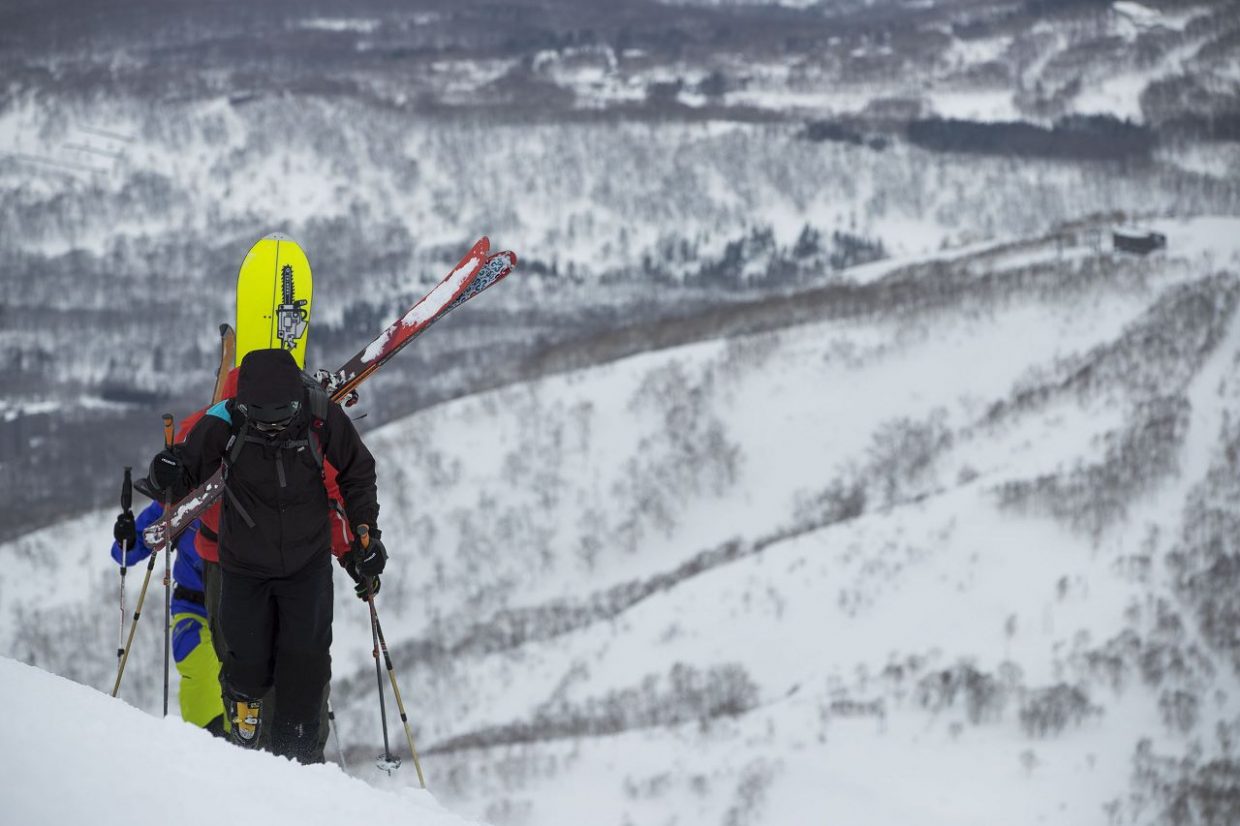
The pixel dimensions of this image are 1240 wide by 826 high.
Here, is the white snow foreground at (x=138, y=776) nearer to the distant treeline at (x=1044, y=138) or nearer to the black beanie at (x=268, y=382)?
the black beanie at (x=268, y=382)

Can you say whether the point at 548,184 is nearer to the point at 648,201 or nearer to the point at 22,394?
the point at 648,201

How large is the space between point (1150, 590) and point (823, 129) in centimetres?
15947

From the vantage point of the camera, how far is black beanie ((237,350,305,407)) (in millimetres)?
7770

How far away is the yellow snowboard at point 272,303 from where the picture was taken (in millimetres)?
9406

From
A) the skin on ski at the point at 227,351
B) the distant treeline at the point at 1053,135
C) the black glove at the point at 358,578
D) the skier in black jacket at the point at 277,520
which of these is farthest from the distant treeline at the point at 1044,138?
the skier in black jacket at the point at 277,520

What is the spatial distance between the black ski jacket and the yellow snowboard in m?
1.34

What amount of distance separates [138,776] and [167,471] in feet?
7.33

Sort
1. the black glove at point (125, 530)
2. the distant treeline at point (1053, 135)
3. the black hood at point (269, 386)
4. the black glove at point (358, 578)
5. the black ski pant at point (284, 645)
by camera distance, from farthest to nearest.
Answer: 1. the distant treeline at point (1053, 135)
2. the black glove at point (125, 530)
3. the black glove at point (358, 578)
4. the black ski pant at point (284, 645)
5. the black hood at point (269, 386)

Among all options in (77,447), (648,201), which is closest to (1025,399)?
(77,447)

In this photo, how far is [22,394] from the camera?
15250 cm

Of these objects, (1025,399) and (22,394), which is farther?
(22,394)

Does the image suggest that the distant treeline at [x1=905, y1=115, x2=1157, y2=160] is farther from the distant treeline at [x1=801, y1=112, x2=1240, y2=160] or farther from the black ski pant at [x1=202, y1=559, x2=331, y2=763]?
the black ski pant at [x1=202, y1=559, x2=331, y2=763]

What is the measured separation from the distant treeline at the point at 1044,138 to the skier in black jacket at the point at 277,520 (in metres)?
177

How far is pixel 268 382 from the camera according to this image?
779 cm
